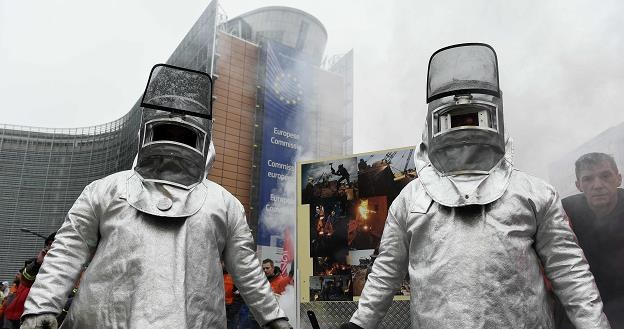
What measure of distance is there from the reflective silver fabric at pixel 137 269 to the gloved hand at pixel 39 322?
0.09 ft

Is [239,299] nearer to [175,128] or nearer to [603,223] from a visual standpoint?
[175,128]

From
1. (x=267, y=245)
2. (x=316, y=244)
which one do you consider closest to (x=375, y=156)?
(x=316, y=244)

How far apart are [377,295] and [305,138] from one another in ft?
64.3

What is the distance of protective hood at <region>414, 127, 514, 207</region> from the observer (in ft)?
8.10

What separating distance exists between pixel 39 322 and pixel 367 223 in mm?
3180

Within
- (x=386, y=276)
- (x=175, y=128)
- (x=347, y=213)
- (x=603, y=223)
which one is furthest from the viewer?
(x=347, y=213)

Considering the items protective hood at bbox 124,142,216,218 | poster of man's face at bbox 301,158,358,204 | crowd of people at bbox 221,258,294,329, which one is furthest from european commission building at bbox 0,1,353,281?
protective hood at bbox 124,142,216,218

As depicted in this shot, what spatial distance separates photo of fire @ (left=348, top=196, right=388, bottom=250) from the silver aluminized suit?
2.31 meters

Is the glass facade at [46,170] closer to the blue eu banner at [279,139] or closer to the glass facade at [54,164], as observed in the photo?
the glass facade at [54,164]

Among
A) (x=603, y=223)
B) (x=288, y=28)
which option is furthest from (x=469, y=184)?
(x=288, y=28)

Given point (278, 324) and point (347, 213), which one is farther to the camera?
point (347, 213)

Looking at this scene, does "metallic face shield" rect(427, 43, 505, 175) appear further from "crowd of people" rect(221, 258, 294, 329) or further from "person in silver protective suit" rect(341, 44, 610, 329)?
"crowd of people" rect(221, 258, 294, 329)

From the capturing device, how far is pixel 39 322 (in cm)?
237

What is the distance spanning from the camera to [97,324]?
2.41 meters
